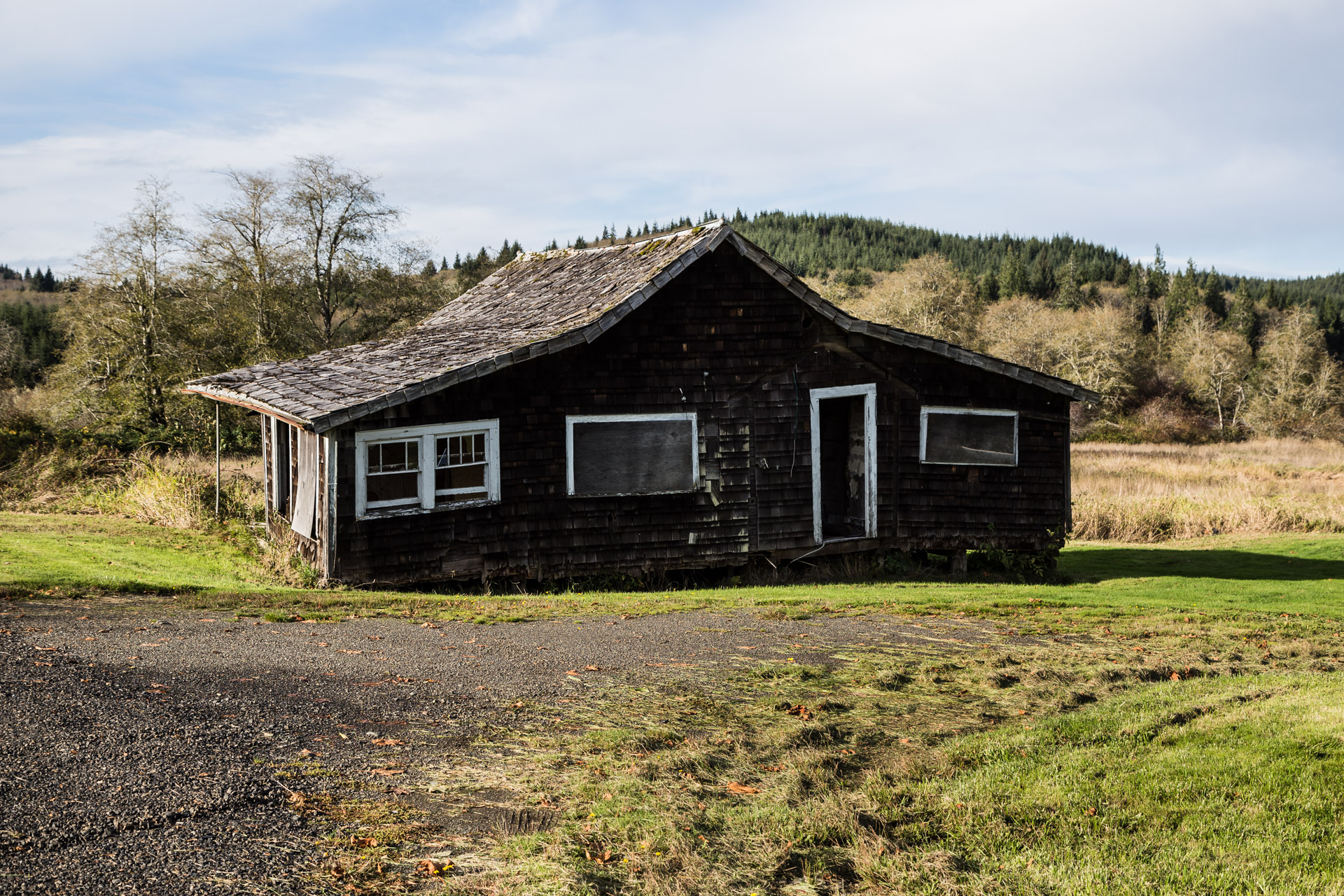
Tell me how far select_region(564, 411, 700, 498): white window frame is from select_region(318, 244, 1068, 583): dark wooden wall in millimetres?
95

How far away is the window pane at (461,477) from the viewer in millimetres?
14141

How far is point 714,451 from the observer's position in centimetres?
1590

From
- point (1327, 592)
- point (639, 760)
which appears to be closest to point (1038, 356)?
point (1327, 592)

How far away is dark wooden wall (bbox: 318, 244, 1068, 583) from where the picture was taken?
46.4ft

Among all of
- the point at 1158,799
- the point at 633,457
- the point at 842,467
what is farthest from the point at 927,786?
the point at 842,467

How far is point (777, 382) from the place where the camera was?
16219 millimetres

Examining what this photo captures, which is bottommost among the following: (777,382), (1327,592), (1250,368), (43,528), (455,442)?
(1327,592)

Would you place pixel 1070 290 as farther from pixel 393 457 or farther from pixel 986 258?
pixel 393 457

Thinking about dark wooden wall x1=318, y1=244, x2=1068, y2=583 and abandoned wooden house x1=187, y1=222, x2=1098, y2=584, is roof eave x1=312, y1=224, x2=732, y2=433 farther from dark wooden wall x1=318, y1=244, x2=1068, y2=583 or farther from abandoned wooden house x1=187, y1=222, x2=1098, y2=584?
dark wooden wall x1=318, y1=244, x2=1068, y2=583

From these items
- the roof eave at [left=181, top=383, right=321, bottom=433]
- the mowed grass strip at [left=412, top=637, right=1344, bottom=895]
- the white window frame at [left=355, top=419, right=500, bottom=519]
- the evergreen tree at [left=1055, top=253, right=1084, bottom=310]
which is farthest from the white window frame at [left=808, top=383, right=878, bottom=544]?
the evergreen tree at [left=1055, top=253, right=1084, bottom=310]

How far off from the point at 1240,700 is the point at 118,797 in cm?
843

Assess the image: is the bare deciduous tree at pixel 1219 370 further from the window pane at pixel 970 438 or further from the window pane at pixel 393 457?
the window pane at pixel 393 457

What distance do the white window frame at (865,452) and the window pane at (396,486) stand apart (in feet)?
22.1

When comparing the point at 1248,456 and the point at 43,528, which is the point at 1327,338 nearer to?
the point at 1248,456
